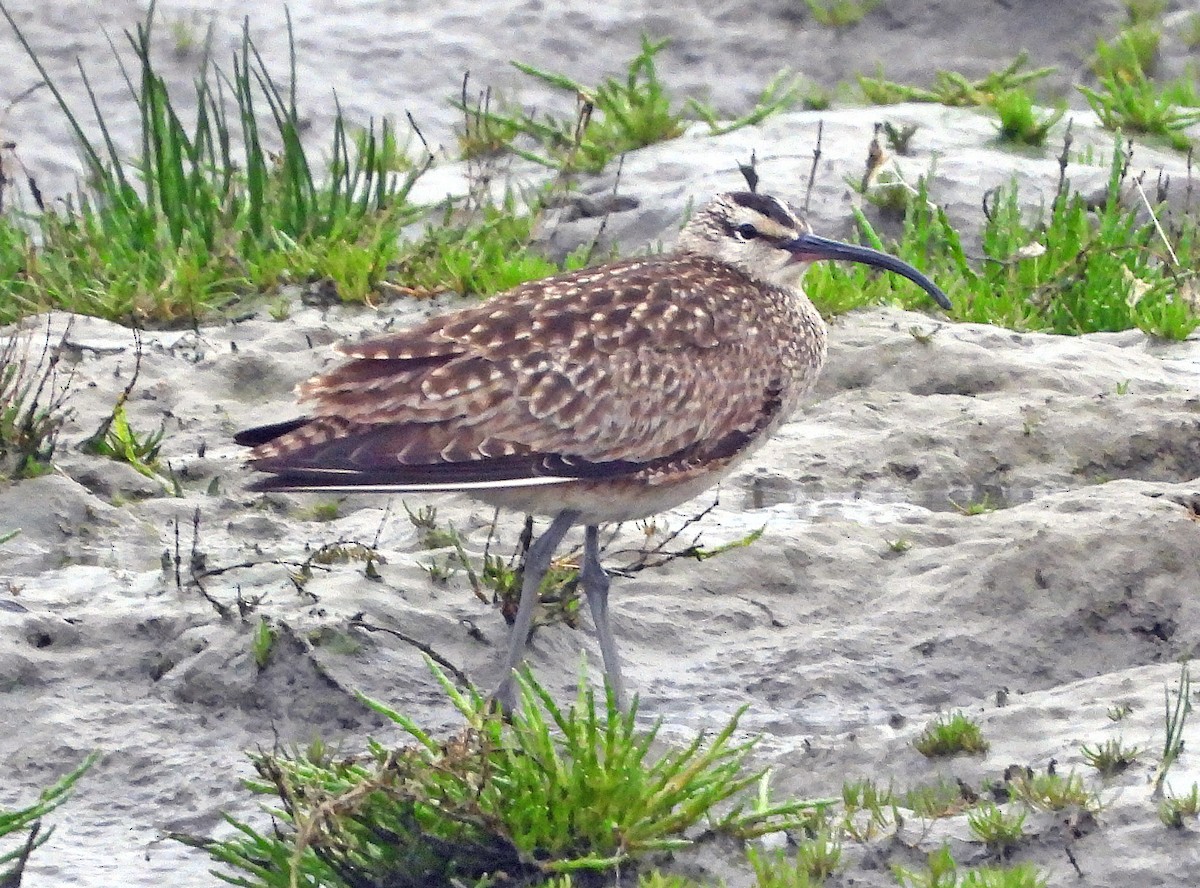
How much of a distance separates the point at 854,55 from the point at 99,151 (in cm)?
486

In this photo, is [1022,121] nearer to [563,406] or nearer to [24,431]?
[563,406]

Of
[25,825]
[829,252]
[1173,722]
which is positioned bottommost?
[25,825]

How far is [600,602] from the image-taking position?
20.2 feet

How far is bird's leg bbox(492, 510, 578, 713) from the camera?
597cm

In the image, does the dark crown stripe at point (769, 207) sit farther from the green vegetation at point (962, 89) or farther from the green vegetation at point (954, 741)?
the green vegetation at point (962, 89)

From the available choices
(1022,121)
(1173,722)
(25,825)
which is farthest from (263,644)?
(1022,121)

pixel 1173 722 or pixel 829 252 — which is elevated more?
pixel 829 252

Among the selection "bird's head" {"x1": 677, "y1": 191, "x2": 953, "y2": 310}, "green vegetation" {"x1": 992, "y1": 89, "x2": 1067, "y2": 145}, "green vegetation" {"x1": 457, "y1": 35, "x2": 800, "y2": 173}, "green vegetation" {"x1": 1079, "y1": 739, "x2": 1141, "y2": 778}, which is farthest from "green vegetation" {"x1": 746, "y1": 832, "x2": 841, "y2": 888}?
"green vegetation" {"x1": 992, "y1": 89, "x2": 1067, "y2": 145}

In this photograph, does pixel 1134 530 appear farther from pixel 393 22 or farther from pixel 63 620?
pixel 393 22

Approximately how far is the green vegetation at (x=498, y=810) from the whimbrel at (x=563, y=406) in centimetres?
101

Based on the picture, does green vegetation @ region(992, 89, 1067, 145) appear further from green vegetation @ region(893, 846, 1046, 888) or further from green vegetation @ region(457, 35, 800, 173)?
green vegetation @ region(893, 846, 1046, 888)

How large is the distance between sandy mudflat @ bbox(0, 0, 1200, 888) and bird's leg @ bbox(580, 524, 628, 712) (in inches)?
9.0

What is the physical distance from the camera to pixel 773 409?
20.9 ft

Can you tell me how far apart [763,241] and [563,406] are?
1330mm
